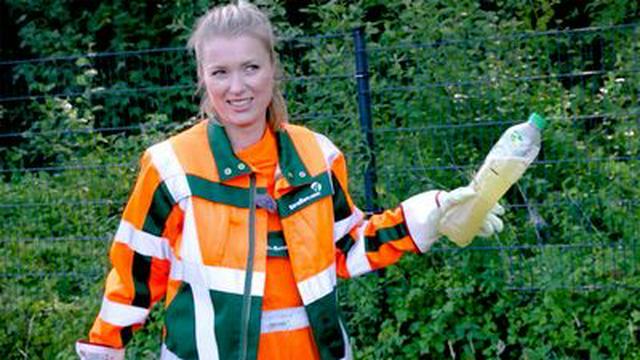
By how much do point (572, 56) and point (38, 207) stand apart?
3.12 meters

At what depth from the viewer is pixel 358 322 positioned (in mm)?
5945

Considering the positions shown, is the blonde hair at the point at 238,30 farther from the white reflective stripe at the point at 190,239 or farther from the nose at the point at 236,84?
the white reflective stripe at the point at 190,239

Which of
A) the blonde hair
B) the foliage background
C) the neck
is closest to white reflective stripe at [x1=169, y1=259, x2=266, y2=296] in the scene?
the neck

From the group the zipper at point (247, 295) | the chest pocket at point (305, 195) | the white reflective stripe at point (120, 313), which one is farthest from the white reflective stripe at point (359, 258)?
the white reflective stripe at point (120, 313)

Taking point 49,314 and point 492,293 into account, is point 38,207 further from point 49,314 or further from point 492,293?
point 492,293

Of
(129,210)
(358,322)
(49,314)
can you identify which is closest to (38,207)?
(49,314)

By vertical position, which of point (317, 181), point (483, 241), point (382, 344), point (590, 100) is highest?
point (317, 181)

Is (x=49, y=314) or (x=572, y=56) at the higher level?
(x=572, y=56)

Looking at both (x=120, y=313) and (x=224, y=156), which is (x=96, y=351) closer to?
(x=120, y=313)

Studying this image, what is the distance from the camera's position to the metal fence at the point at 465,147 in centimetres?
584

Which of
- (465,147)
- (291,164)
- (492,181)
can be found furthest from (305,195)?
(465,147)

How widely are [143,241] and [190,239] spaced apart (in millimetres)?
164

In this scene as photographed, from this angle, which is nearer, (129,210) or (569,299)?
(129,210)

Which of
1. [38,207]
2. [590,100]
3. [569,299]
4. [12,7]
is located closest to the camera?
[569,299]
